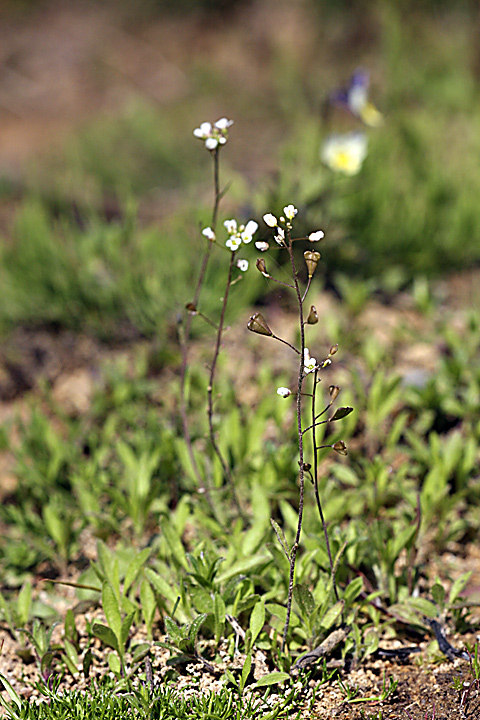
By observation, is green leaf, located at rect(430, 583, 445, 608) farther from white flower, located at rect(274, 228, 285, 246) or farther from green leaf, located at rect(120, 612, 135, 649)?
white flower, located at rect(274, 228, 285, 246)

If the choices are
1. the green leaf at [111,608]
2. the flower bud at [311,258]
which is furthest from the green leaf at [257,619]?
the flower bud at [311,258]

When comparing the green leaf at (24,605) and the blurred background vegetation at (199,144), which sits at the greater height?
the blurred background vegetation at (199,144)

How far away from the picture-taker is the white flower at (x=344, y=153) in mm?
3453

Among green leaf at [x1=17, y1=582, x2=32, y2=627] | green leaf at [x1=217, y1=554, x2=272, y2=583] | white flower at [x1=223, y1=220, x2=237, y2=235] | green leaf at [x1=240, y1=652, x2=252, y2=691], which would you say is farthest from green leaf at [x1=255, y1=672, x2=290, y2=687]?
white flower at [x1=223, y1=220, x2=237, y2=235]

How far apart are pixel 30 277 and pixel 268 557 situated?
1926 mm

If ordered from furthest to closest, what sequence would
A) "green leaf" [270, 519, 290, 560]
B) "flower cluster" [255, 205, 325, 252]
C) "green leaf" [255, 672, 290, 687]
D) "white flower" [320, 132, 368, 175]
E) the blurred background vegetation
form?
"white flower" [320, 132, 368, 175]
the blurred background vegetation
"green leaf" [255, 672, 290, 687]
"green leaf" [270, 519, 290, 560]
"flower cluster" [255, 205, 325, 252]

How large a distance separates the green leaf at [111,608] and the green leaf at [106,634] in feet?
0.09

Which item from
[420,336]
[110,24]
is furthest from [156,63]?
[420,336]

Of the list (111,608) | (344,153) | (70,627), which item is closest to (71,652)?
(70,627)

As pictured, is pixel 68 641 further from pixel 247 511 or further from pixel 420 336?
pixel 420 336

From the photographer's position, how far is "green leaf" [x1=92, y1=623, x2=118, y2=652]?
167 cm

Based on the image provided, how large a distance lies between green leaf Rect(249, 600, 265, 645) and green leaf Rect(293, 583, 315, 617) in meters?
0.10

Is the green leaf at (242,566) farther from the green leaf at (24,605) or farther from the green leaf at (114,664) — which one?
the green leaf at (24,605)

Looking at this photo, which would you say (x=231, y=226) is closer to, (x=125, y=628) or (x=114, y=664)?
(x=125, y=628)
